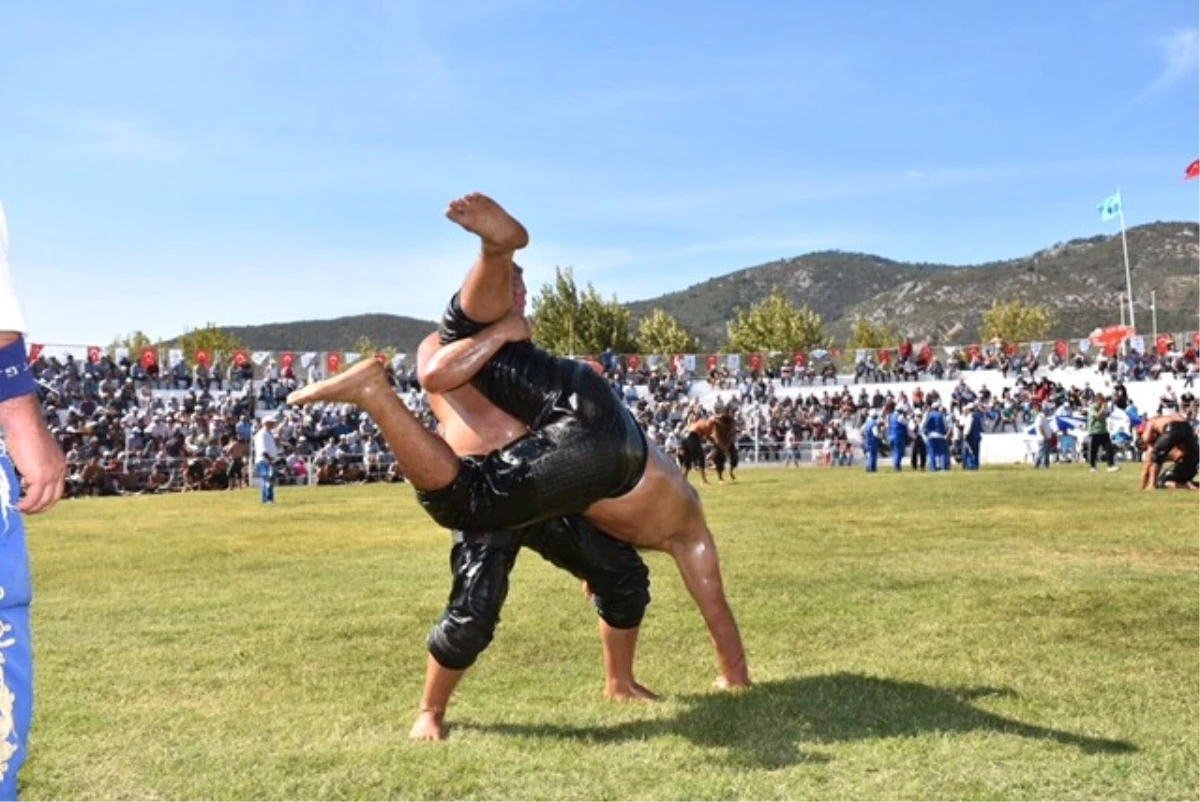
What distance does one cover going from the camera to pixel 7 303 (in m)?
2.63

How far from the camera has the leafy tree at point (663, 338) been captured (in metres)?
92.4

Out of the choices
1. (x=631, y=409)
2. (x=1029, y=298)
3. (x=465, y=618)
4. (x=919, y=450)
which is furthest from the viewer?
(x=1029, y=298)

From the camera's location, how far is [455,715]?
5.36m

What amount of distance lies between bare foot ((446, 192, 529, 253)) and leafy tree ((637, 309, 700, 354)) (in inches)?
3428

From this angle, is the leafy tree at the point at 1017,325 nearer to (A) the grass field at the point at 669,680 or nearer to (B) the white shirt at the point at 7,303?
(A) the grass field at the point at 669,680

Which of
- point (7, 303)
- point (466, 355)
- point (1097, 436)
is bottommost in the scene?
point (1097, 436)

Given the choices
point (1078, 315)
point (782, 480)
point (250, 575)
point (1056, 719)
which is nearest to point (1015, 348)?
point (782, 480)

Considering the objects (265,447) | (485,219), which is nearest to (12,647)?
(485,219)

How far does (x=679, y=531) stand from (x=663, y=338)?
87.7 metres

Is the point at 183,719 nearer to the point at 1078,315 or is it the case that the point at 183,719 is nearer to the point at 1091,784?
the point at 1091,784

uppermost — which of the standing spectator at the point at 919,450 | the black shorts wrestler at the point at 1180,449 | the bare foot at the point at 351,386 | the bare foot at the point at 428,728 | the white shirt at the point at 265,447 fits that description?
the bare foot at the point at 351,386

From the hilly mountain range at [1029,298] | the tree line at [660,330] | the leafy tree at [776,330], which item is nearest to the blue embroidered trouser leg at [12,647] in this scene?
the tree line at [660,330]

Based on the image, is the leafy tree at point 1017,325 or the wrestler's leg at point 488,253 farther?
the leafy tree at point 1017,325

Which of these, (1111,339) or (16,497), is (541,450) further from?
(1111,339)
